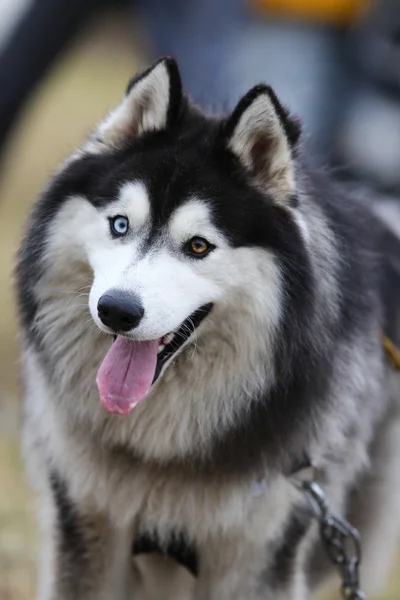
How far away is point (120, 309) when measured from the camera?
2367 mm

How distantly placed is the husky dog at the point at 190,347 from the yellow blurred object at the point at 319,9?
3531 mm

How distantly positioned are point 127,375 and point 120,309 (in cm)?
25

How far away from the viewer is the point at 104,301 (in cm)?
238

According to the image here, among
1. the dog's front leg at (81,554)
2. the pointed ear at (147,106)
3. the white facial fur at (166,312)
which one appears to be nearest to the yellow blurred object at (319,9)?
the pointed ear at (147,106)

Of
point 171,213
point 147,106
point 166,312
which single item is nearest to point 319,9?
point 147,106

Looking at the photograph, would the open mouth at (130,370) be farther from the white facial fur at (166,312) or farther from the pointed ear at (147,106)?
the pointed ear at (147,106)

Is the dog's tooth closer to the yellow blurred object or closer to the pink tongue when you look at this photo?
the pink tongue

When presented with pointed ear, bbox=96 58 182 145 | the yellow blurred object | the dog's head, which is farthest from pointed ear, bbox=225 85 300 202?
the yellow blurred object

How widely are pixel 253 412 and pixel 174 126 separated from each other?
2.68 ft

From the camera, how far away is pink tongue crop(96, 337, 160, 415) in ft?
8.33

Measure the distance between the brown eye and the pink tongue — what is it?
246 mm

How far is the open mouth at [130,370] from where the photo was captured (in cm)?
254

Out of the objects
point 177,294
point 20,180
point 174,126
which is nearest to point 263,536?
point 177,294

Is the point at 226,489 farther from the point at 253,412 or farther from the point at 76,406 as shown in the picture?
the point at 76,406
